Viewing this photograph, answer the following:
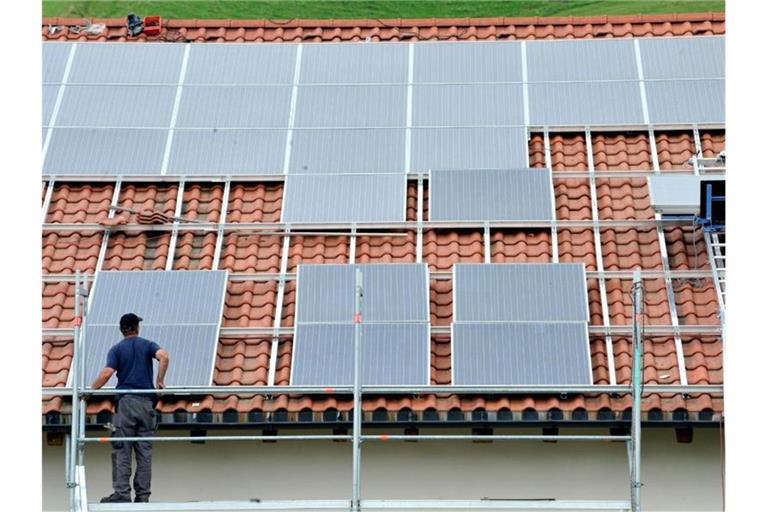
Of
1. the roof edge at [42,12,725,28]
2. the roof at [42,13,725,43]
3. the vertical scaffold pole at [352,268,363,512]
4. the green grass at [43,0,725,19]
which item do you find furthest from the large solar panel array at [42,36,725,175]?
the green grass at [43,0,725,19]

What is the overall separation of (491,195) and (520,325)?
7.85 ft

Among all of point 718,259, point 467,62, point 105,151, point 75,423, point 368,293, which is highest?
point 467,62

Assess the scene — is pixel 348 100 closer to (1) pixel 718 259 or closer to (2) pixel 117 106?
(2) pixel 117 106

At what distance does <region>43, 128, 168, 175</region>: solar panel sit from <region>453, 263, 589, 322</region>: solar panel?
4.42 m

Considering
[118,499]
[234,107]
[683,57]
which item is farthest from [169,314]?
[683,57]

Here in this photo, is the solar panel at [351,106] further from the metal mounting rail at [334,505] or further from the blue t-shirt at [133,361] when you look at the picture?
the metal mounting rail at [334,505]

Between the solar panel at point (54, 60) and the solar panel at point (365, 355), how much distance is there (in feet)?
19.7

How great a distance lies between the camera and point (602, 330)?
17.6 meters

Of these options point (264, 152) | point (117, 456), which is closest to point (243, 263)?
point (264, 152)

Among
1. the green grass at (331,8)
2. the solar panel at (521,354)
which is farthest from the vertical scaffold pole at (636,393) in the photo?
the green grass at (331,8)

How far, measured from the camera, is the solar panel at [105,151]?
2016cm

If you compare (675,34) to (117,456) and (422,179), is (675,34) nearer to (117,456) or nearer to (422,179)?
(422,179)

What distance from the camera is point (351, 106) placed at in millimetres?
20859
